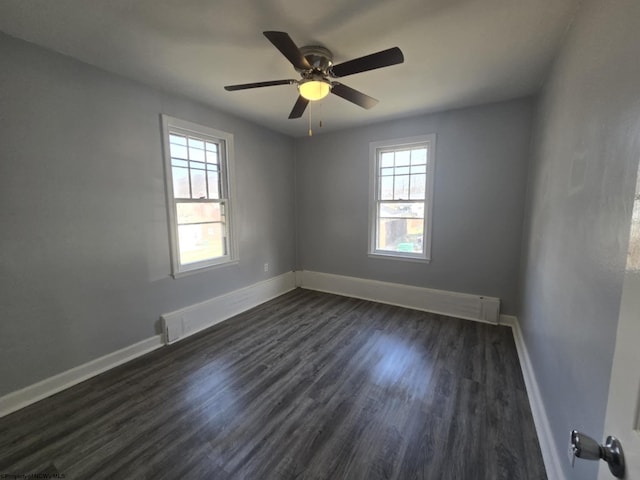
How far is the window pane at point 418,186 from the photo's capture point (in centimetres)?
359

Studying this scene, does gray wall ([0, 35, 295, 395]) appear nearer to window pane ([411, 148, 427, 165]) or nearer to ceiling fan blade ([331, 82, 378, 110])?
ceiling fan blade ([331, 82, 378, 110])

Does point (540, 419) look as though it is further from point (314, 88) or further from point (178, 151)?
point (178, 151)

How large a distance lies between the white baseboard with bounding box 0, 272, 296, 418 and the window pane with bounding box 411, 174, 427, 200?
2.39 m

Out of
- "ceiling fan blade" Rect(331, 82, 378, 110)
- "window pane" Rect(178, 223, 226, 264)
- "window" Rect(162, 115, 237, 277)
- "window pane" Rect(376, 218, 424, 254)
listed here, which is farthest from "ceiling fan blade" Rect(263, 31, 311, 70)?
"window pane" Rect(376, 218, 424, 254)

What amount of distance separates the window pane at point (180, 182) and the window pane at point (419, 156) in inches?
114

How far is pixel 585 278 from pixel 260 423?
2003mm

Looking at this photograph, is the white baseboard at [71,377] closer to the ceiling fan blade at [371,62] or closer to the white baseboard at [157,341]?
the white baseboard at [157,341]

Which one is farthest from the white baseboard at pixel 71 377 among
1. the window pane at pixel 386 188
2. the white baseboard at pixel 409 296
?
the window pane at pixel 386 188

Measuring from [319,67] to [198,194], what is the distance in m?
1.99

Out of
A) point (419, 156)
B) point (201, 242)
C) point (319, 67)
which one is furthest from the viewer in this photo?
point (419, 156)

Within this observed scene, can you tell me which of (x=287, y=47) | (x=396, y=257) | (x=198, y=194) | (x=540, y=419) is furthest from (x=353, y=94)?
(x=540, y=419)

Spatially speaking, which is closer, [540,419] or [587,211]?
[587,211]

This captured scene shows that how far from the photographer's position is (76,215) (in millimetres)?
2172

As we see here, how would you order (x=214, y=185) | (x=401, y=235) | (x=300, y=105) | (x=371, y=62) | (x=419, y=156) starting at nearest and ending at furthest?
(x=371, y=62), (x=300, y=105), (x=214, y=185), (x=419, y=156), (x=401, y=235)
